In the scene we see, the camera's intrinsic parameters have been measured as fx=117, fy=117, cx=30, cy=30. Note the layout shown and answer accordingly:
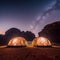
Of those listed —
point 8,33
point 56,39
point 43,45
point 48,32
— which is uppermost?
point 8,33

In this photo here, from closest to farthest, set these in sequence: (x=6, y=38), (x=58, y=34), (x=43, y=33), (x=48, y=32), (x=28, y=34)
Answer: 1. (x=58, y=34)
2. (x=48, y=32)
3. (x=43, y=33)
4. (x=6, y=38)
5. (x=28, y=34)

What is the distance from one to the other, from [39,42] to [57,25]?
5617 centimetres

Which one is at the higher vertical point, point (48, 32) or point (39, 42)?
point (48, 32)

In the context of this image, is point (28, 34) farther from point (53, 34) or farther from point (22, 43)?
point (22, 43)

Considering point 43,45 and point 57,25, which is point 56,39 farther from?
point 43,45

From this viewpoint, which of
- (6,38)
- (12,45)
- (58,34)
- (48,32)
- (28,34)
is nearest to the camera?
(12,45)

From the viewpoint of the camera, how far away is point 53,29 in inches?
2830

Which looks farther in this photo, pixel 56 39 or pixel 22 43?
pixel 56 39

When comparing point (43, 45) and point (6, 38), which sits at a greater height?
point (6, 38)

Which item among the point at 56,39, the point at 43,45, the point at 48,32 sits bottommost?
the point at 43,45

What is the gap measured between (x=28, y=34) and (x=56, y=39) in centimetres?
3933

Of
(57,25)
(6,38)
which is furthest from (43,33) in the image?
(6,38)

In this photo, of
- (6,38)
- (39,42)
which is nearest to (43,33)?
(6,38)

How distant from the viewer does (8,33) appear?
346ft
